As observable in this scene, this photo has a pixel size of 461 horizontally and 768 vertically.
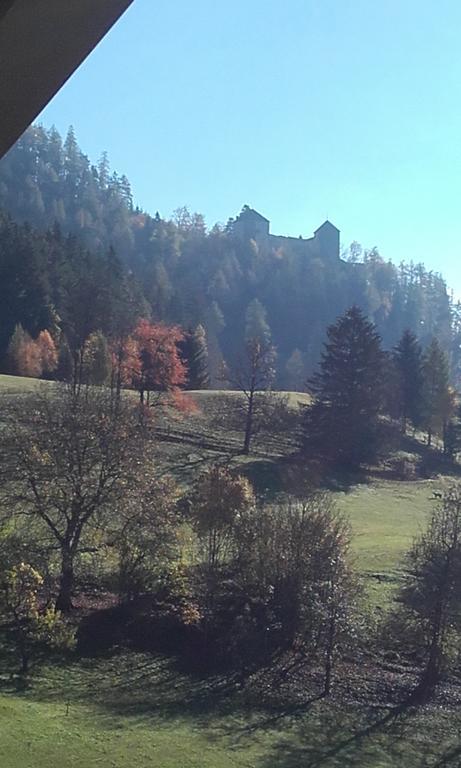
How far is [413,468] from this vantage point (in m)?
45.1

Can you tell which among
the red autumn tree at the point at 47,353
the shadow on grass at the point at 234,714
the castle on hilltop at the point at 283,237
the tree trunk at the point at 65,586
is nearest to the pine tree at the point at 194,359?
the red autumn tree at the point at 47,353

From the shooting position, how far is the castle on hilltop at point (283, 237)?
141 meters

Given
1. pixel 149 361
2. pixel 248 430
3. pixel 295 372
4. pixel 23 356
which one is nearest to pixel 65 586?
pixel 248 430

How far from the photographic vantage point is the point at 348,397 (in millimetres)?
44188

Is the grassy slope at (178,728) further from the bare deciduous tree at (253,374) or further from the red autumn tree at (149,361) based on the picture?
the red autumn tree at (149,361)

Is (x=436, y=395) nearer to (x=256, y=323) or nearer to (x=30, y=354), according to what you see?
(x=30, y=354)

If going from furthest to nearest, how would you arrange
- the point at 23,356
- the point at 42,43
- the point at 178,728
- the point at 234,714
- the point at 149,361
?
the point at 23,356 < the point at 149,361 < the point at 234,714 < the point at 178,728 < the point at 42,43

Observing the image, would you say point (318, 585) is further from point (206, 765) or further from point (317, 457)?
point (317, 457)

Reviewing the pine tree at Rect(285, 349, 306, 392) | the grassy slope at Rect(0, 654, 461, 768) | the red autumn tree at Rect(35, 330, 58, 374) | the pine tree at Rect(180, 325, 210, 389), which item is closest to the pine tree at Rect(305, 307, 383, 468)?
the pine tree at Rect(180, 325, 210, 389)

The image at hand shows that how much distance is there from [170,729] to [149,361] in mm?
31271

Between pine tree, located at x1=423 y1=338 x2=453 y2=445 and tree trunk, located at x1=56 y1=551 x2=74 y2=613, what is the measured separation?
117ft

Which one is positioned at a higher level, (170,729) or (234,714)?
(170,729)

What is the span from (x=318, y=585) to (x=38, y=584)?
7.05m

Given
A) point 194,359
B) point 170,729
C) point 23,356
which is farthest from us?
point 194,359
